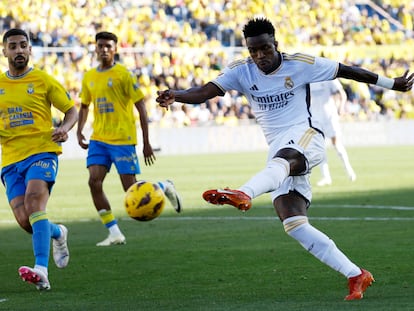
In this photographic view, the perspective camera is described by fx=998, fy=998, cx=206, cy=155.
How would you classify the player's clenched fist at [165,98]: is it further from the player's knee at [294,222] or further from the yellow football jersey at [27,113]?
the yellow football jersey at [27,113]

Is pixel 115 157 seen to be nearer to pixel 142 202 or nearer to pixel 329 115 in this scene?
pixel 142 202

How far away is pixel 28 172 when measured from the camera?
8617 mm

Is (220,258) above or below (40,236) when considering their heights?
below

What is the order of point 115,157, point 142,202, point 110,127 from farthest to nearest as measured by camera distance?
point 110,127 → point 115,157 → point 142,202

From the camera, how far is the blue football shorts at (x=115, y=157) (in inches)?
462

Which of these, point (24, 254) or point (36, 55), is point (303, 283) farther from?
point (36, 55)

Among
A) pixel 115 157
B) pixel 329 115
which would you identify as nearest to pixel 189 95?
pixel 115 157

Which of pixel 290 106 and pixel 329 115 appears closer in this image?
pixel 290 106

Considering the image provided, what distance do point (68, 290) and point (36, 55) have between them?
2547 cm

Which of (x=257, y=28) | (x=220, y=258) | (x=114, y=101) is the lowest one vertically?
(x=220, y=258)

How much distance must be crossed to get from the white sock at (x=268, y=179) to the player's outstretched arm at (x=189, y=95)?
36.2 inches

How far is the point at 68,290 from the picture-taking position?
26.9 feet

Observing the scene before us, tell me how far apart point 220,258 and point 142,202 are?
6.62ft

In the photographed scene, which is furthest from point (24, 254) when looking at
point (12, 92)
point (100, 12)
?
point (100, 12)
